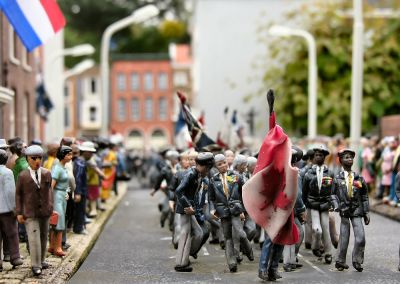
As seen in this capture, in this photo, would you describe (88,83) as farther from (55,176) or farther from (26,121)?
(55,176)

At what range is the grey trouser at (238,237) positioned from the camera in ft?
39.6

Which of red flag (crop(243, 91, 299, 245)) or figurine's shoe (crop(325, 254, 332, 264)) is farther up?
red flag (crop(243, 91, 299, 245))

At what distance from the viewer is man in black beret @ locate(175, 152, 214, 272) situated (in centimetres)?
1181

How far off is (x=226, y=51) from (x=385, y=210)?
2794 cm

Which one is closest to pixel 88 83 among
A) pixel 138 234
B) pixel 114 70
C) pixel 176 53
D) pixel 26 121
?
pixel 114 70

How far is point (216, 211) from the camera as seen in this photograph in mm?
11945

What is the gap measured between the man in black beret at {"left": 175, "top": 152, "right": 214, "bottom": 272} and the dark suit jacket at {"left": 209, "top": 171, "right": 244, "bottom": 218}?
204 mm

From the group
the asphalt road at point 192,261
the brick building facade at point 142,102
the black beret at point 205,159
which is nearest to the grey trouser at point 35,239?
the asphalt road at point 192,261

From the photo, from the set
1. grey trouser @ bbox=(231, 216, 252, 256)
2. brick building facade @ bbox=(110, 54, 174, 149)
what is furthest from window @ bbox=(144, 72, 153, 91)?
grey trouser @ bbox=(231, 216, 252, 256)

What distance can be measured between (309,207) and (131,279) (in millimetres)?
3265

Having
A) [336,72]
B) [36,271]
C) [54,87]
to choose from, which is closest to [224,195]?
[36,271]

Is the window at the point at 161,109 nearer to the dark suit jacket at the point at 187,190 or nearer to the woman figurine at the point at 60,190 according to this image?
the woman figurine at the point at 60,190

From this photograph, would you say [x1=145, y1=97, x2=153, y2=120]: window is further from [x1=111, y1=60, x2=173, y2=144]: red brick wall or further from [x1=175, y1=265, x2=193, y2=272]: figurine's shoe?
[x1=175, y1=265, x2=193, y2=272]: figurine's shoe

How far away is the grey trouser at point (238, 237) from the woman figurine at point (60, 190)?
2.56m
